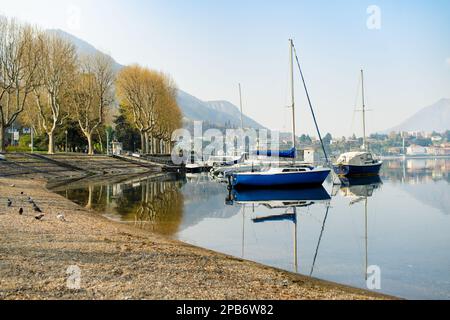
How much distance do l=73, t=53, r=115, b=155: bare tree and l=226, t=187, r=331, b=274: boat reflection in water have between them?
3719cm

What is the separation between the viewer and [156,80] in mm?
78500

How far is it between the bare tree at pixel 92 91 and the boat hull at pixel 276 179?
36187mm

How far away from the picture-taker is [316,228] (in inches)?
787

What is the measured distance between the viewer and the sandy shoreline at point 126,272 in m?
8.01

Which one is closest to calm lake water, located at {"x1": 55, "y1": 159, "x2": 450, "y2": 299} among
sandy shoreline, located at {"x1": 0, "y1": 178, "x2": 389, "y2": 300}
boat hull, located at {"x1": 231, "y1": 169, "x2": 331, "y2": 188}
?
boat hull, located at {"x1": 231, "y1": 169, "x2": 331, "y2": 188}

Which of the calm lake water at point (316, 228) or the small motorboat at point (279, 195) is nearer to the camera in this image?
the calm lake water at point (316, 228)

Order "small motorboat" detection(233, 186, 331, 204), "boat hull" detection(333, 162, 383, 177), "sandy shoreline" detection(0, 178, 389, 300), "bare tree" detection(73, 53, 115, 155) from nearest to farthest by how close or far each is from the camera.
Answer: "sandy shoreline" detection(0, 178, 389, 300), "small motorboat" detection(233, 186, 331, 204), "boat hull" detection(333, 162, 383, 177), "bare tree" detection(73, 53, 115, 155)

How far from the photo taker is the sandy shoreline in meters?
8.01

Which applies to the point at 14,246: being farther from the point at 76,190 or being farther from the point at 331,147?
the point at 331,147

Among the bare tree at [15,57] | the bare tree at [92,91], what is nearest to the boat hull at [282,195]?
the bare tree at [15,57]

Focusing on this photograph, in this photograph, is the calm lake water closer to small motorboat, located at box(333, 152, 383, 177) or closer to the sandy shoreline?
the sandy shoreline

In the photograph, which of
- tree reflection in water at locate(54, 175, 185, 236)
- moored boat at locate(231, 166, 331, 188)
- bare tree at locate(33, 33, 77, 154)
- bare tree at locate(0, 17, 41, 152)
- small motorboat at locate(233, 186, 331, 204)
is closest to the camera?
tree reflection in water at locate(54, 175, 185, 236)

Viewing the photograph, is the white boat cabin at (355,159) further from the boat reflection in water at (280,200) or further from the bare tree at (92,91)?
the bare tree at (92,91)

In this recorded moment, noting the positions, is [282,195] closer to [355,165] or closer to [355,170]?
[355,165]
